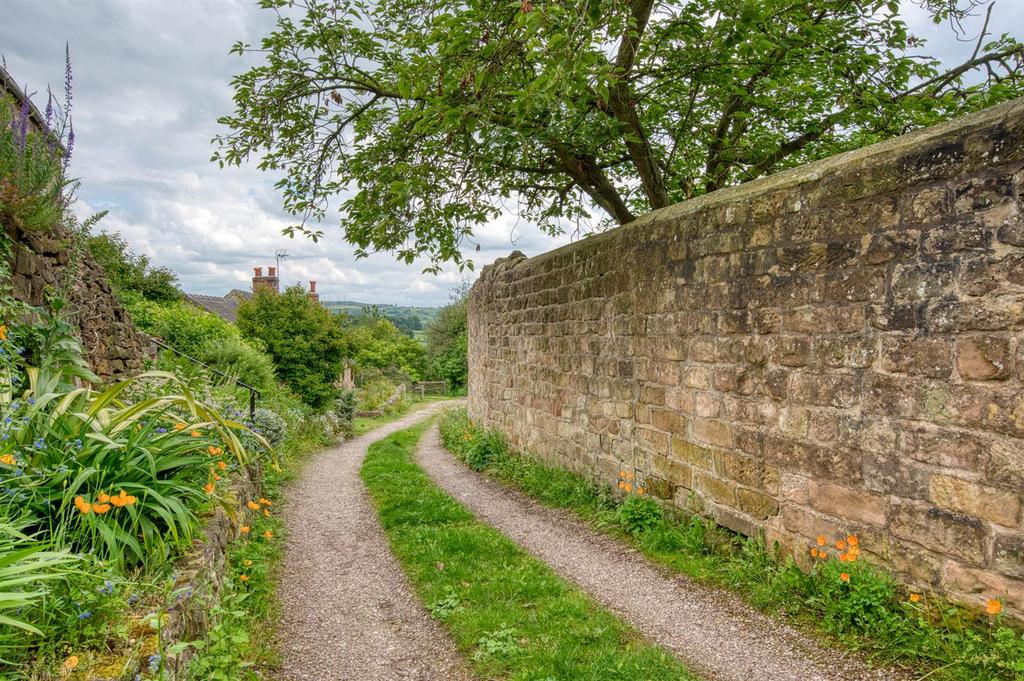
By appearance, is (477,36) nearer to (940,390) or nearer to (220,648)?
(940,390)

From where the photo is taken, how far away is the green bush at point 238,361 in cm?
1162

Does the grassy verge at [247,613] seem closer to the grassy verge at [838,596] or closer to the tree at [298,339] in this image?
the grassy verge at [838,596]

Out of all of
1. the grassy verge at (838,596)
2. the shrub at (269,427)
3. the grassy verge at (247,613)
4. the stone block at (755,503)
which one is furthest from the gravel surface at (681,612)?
the shrub at (269,427)

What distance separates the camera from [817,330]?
3.90 meters

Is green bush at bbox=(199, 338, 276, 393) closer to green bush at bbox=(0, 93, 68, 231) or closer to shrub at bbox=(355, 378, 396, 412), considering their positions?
green bush at bbox=(0, 93, 68, 231)

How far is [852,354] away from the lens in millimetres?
3664

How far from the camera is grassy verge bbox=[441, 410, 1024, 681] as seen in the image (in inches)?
114

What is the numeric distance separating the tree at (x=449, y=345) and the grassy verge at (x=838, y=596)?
3239 centimetres

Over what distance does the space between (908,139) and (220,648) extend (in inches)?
186

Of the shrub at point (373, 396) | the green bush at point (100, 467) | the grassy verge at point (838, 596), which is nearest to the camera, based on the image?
the grassy verge at point (838, 596)

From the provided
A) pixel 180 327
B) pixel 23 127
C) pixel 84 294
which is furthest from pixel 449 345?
pixel 23 127

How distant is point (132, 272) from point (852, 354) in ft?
58.9

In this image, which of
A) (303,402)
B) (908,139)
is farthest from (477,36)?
(303,402)

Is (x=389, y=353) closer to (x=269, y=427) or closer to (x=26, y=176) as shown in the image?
(x=269, y=427)
